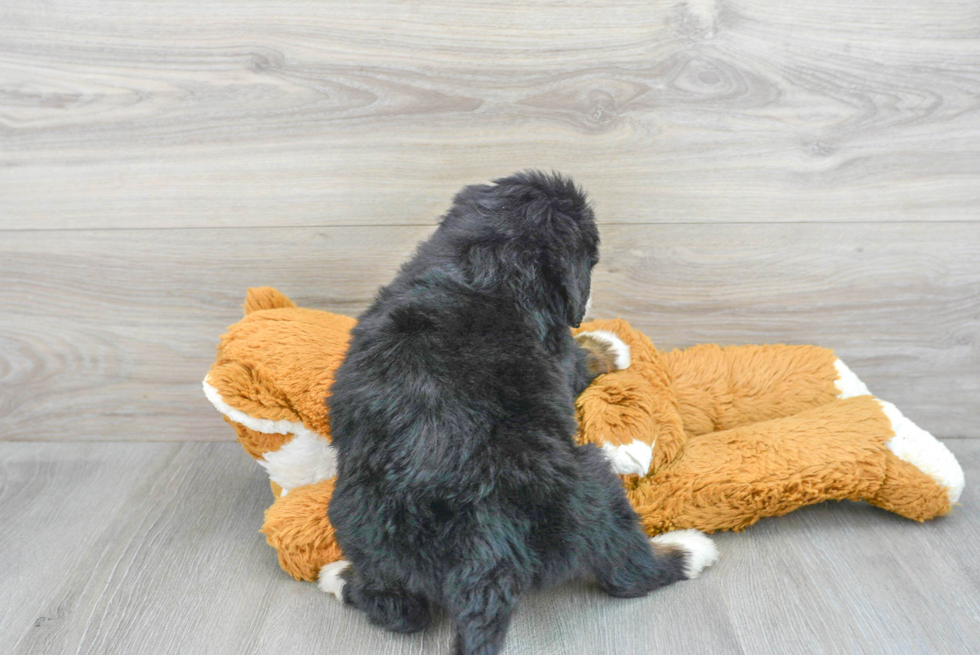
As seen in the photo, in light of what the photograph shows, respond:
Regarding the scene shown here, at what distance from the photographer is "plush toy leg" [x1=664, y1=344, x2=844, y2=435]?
1.43 metres

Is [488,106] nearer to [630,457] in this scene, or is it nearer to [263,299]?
[263,299]

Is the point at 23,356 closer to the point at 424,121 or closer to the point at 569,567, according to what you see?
the point at 424,121

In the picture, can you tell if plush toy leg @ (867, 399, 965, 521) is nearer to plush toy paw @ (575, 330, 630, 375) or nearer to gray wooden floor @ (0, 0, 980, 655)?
gray wooden floor @ (0, 0, 980, 655)

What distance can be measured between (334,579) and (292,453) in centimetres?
24

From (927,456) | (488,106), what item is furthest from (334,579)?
(927,456)

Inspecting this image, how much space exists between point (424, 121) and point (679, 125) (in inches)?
20.5

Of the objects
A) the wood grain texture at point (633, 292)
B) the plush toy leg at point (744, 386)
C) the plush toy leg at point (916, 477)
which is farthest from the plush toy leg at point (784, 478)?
the wood grain texture at point (633, 292)

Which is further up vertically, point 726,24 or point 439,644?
point 726,24

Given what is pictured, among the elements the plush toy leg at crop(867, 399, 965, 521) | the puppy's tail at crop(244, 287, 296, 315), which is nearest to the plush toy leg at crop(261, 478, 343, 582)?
the puppy's tail at crop(244, 287, 296, 315)

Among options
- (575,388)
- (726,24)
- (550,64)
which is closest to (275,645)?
(575,388)

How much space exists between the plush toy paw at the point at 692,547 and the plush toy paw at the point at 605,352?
31 centimetres

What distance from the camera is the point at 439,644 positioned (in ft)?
3.53

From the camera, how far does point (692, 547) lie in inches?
47.4

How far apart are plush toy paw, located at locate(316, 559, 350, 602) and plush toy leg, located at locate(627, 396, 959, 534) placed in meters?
0.51
